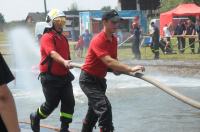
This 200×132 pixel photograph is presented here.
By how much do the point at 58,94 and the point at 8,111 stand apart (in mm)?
4054

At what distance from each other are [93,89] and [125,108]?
3497 millimetres

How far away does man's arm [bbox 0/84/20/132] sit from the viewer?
11.0 ft

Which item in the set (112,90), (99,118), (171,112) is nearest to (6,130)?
(99,118)

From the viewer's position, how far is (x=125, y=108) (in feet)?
33.3

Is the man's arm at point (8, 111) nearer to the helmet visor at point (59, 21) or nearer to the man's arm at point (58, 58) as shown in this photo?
the man's arm at point (58, 58)

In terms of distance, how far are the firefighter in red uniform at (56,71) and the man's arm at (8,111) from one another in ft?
12.3

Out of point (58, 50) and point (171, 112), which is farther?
point (171, 112)

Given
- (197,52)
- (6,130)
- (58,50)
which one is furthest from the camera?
(197,52)

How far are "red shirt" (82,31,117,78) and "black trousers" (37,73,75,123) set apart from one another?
0.64 m

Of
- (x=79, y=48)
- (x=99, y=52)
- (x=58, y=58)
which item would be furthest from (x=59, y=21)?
(x=79, y=48)

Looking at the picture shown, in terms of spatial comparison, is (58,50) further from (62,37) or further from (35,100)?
(35,100)

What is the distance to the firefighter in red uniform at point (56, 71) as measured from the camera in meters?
7.23

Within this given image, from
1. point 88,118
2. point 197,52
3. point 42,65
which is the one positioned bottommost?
point 197,52

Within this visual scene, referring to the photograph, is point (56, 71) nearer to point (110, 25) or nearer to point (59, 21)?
point (59, 21)
